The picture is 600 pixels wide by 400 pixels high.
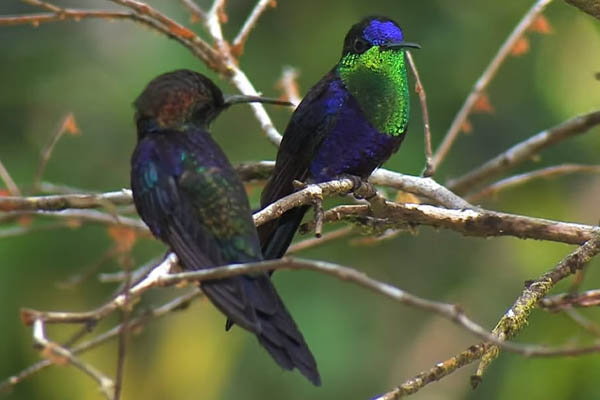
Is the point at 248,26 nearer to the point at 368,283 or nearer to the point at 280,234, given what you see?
the point at 280,234

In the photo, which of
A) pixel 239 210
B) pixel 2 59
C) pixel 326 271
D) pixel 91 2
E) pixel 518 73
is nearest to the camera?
pixel 326 271

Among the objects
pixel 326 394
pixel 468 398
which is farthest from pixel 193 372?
pixel 468 398

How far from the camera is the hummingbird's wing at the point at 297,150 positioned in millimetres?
3951

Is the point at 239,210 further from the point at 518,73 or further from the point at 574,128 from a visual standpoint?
the point at 518,73

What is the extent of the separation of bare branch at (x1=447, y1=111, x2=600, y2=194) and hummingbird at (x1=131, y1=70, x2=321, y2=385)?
1.65 m

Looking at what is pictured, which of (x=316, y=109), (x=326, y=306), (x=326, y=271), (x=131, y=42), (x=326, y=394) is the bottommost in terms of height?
(x=326, y=394)

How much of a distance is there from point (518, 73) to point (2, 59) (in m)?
3.31

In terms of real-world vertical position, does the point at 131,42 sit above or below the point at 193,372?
above

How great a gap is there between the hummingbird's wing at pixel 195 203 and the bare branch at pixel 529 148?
171 cm

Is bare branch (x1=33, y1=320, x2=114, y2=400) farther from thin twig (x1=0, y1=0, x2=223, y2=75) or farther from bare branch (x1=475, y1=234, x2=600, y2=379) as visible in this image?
thin twig (x1=0, y1=0, x2=223, y2=75)

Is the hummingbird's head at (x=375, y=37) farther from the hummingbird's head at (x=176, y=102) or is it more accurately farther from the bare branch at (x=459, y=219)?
the hummingbird's head at (x=176, y=102)

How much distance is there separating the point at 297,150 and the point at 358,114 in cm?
29

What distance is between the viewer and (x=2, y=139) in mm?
7195

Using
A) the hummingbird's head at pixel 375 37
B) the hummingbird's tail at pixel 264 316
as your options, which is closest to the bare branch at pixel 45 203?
the hummingbird's tail at pixel 264 316
